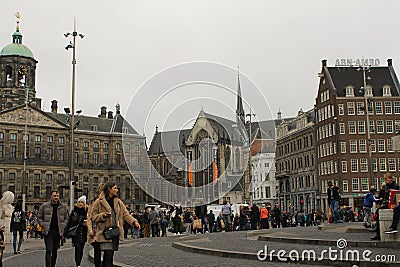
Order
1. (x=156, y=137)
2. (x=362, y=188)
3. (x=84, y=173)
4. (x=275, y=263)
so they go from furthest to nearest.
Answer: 1. (x=156, y=137)
2. (x=84, y=173)
3. (x=362, y=188)
4. (x=275, y=263)

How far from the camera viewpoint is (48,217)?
10.8m

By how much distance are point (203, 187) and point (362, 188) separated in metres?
35.7

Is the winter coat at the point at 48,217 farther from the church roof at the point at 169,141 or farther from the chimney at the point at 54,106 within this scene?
the chimney at the point at 54,106

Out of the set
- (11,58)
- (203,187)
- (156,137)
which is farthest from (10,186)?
(156,137)

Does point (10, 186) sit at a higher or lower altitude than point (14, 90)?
lower

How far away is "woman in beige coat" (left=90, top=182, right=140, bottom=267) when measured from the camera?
8.77 m

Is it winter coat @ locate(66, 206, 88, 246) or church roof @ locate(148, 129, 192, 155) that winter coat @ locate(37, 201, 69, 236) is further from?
church roof @ locate(148, 129, 192, 155)

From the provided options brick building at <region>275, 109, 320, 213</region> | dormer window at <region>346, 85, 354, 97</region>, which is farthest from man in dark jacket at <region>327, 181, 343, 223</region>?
brick building at <region>275, 109, 320, 213</region>

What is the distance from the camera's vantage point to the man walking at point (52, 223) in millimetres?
10703

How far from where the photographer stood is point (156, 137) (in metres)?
127

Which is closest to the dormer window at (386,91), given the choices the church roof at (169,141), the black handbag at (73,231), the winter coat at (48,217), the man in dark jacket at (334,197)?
the church roof at (169,141)

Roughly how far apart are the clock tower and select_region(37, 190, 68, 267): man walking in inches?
3066

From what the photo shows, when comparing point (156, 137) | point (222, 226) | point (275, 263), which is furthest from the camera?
point (156, 137)

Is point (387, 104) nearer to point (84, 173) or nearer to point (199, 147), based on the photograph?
point (199, 147)
